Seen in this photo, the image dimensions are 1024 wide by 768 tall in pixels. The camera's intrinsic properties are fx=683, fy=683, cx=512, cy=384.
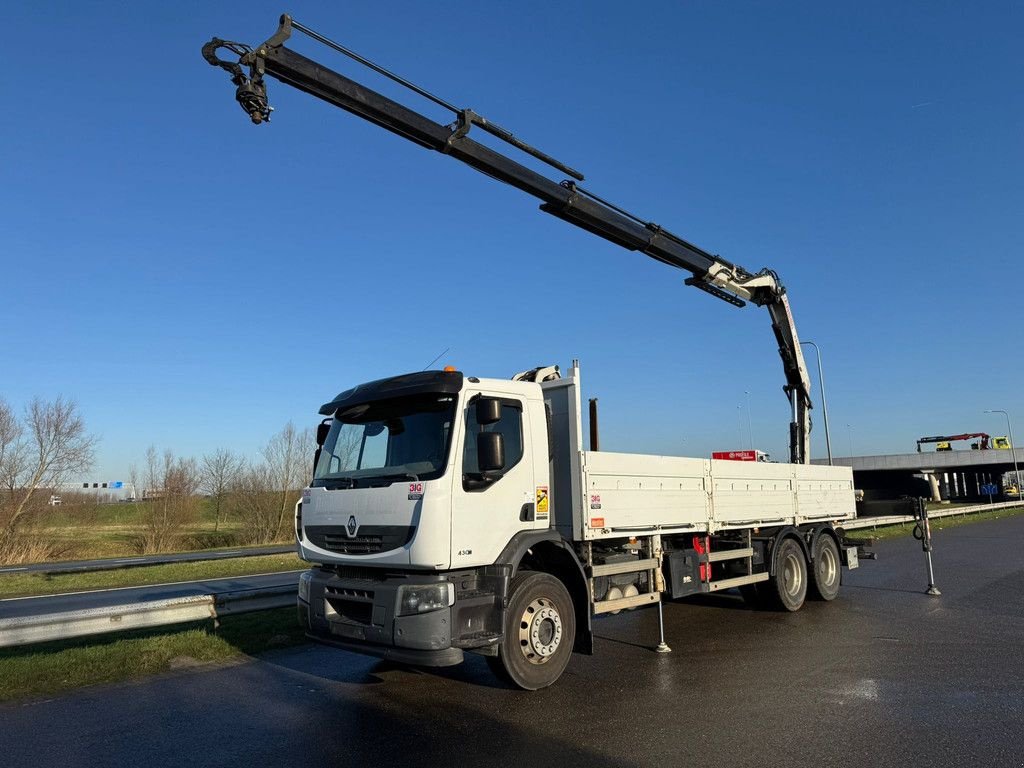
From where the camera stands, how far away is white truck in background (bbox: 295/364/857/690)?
18.2 feet

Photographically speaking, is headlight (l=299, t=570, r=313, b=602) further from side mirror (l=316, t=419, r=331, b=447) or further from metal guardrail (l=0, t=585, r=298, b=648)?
metal guardrail (l=0, t=585, r=298, b=648)

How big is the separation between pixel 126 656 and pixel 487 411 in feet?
15.9

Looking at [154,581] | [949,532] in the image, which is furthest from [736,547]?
[949,532]

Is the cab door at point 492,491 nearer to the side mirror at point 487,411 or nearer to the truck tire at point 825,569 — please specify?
the side mirror at point 487,411

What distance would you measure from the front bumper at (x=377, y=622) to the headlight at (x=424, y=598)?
1.6 inches

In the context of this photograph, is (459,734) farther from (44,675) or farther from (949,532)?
(949,532)

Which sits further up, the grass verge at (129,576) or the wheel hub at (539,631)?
the wheel hub at (539,631)

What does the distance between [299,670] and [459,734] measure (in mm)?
2755

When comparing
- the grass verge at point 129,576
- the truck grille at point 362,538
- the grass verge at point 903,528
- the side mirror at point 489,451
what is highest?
the side mirror at point 489,451

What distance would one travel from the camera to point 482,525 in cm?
585

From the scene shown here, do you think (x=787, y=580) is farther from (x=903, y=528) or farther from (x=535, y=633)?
(x=903, y=528)

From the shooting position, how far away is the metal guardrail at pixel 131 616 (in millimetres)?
6828

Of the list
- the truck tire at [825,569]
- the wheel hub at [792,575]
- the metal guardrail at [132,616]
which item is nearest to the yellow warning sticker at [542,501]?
the metal guardrail at [132,616]

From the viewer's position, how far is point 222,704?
19.1ft
